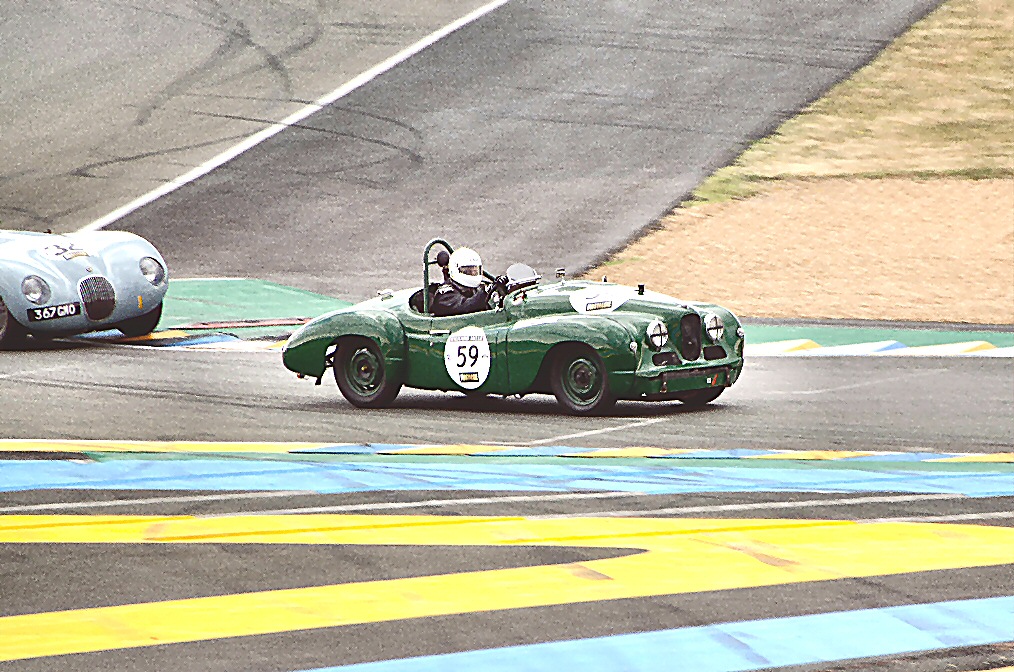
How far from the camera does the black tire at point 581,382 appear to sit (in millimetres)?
12750

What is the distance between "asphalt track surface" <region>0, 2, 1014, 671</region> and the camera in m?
6.79

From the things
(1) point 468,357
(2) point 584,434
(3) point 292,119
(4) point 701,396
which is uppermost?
(3) point 292,119

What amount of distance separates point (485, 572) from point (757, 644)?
5.06ft

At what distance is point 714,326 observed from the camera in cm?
1302

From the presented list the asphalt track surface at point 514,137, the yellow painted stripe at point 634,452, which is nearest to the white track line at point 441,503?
the yellow painted stripe at point 634,452

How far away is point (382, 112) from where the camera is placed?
31.5 m

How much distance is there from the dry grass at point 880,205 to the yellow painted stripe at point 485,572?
1338cm

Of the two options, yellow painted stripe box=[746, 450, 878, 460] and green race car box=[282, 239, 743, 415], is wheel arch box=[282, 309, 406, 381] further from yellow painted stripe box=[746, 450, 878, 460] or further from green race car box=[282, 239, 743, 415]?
yellow painted stripe box=[746, 450, 878, 460]

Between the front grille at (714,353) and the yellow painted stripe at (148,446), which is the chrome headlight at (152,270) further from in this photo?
the front grille at (714,353)

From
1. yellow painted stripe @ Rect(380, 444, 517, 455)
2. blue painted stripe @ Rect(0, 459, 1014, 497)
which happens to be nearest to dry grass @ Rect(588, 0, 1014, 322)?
yellow painted stripe @ Rect(380, 444, 517, 455)

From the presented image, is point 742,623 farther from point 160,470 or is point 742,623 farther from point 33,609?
point 160,470

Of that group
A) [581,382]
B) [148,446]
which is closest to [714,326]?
[581,382]

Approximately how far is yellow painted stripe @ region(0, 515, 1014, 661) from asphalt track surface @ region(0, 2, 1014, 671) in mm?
108

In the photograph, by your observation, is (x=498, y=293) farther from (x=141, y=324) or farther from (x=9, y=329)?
(x=141, y=324)
